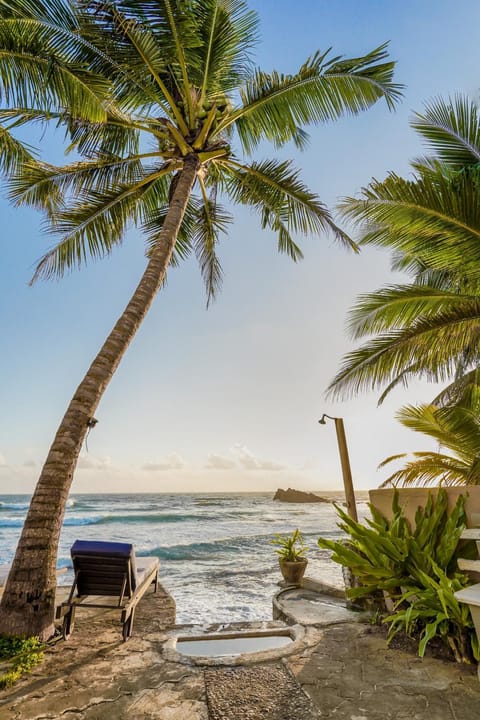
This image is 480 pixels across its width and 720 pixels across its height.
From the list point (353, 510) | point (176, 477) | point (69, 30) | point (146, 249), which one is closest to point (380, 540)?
point (353, 510)

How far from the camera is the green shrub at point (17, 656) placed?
2.93m

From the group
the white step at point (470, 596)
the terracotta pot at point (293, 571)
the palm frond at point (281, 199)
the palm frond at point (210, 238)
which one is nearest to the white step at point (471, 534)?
the white step at point (470, 596)

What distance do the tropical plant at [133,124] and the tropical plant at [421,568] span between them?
3304mm

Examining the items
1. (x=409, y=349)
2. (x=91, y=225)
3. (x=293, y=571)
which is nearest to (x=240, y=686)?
(x=293, y=571)

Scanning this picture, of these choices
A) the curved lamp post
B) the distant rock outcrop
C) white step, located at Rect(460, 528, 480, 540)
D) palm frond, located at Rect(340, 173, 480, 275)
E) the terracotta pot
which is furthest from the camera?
the distant rock outcrop

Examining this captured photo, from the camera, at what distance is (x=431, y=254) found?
4.79 m

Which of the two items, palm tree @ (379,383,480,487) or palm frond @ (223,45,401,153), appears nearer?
palm frond @ (223,45,401,153)

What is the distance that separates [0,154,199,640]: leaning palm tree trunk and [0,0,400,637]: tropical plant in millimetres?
12

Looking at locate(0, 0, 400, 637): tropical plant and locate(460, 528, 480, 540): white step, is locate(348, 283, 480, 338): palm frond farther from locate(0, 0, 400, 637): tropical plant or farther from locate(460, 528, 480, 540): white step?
locate(460, 528, 480, 540): white step

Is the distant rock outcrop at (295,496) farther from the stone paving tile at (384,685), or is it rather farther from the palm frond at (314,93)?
the palm frond at (314,93)

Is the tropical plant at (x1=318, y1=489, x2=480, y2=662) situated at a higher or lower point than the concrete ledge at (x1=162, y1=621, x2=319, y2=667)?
higher

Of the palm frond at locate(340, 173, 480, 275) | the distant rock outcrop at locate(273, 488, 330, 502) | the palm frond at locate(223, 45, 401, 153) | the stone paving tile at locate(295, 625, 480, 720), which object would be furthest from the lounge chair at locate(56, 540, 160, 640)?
the distant rock outcrop at locate(273, 488, 330, 502)

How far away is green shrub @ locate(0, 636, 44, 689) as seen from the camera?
2.93 m

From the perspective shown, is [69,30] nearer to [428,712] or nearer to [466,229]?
[466,229]
